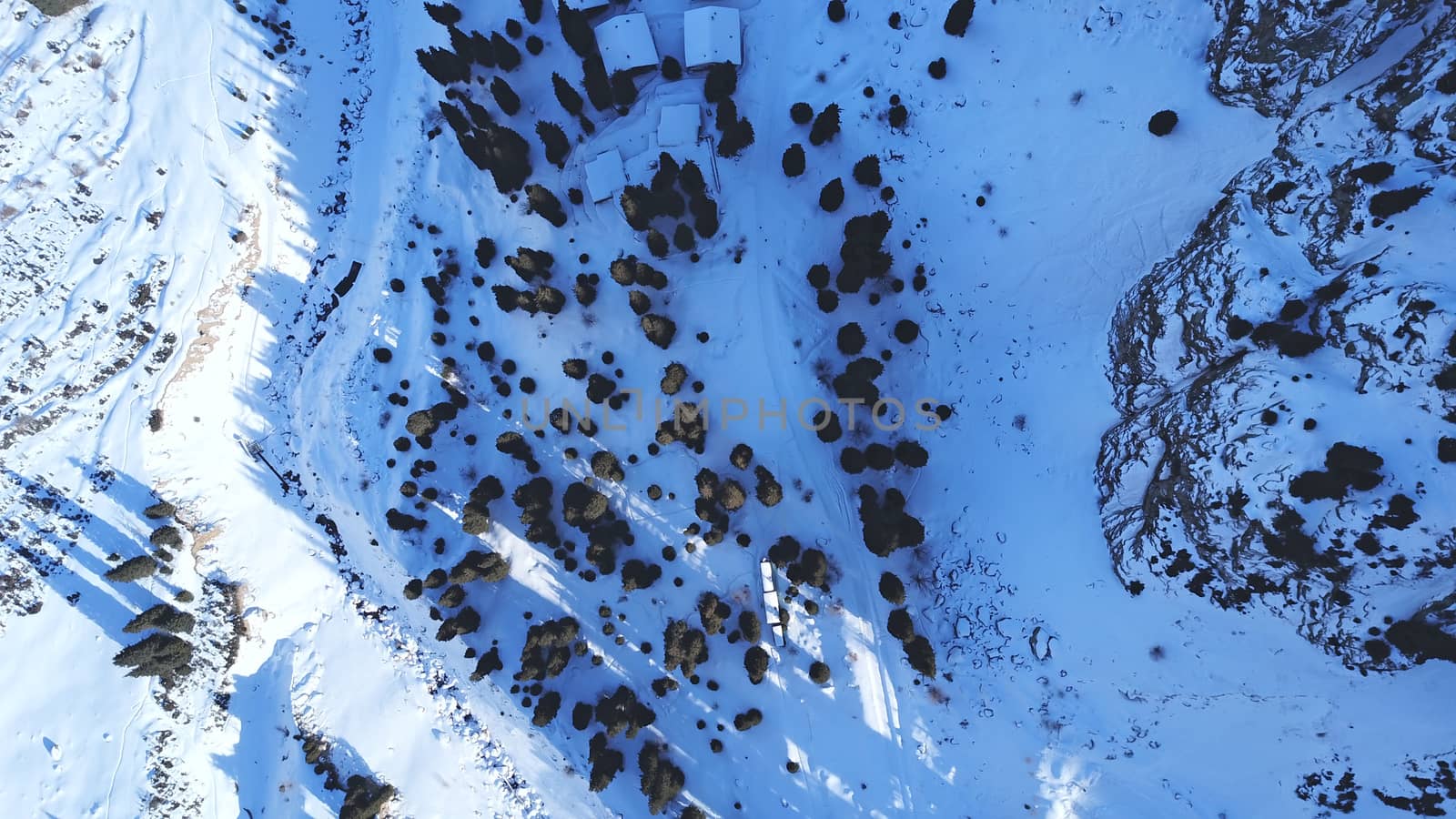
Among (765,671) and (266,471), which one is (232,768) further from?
(765,671)

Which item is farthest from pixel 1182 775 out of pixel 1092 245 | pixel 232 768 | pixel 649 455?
pixel 232 768

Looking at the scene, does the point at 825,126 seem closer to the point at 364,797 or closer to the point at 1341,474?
the point at 1341,474

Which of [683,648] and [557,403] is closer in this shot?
[683,648]

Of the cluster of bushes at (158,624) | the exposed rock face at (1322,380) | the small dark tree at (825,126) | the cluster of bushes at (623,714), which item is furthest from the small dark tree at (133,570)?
the exposed rock face at (1322,380)

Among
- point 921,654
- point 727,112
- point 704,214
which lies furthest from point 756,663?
point 727,112

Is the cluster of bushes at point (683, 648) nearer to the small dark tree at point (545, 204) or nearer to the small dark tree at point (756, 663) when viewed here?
the small dark tree at point (756, 663)

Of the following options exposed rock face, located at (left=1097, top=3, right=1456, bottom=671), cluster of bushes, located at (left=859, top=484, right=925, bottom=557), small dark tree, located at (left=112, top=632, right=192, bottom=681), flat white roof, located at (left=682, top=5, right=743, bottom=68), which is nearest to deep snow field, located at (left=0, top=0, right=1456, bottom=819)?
small dark tree, located at (left=112, top=632, right=192, bottom=681)
